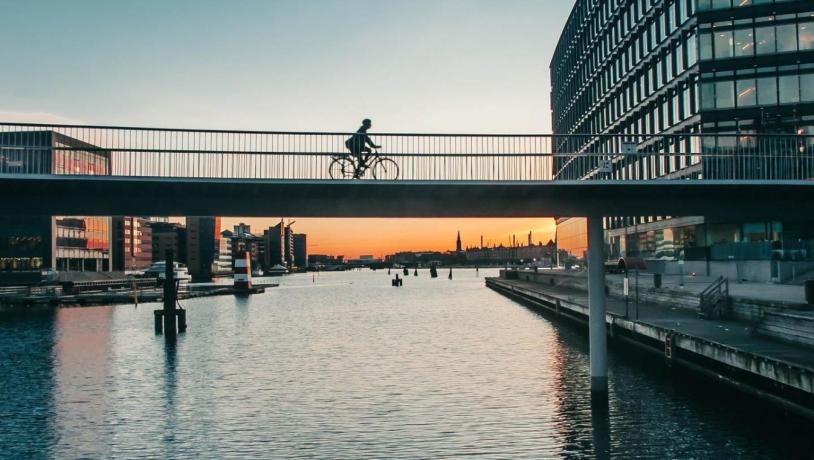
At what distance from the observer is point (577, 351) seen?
150ft

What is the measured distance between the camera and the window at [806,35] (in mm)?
67938

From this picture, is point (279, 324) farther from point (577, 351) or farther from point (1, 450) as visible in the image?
point (1, 450)

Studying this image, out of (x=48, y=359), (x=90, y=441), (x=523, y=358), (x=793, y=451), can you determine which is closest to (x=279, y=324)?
(x=48, y=359)

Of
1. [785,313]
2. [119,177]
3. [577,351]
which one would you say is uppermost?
[119,177]

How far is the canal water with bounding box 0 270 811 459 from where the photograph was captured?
74.3ft

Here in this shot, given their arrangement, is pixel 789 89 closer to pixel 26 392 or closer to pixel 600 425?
pixel 600 425

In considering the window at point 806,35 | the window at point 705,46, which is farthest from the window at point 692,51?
the window at point 806,35

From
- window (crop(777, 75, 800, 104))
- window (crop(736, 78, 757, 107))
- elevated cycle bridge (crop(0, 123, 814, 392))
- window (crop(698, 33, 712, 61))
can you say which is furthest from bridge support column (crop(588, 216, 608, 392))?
window (crop(698, 33, 712, 61))

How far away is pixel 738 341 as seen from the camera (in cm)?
2861

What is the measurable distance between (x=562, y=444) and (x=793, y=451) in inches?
255

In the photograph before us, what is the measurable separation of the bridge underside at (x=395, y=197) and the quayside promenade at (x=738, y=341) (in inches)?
194

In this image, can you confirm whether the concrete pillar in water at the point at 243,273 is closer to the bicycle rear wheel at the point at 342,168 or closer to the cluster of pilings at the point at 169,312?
the cluster of pilings at the point at 169,312

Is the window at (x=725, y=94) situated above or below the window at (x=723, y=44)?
below

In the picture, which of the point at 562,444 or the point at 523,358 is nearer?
the point at 562,444
